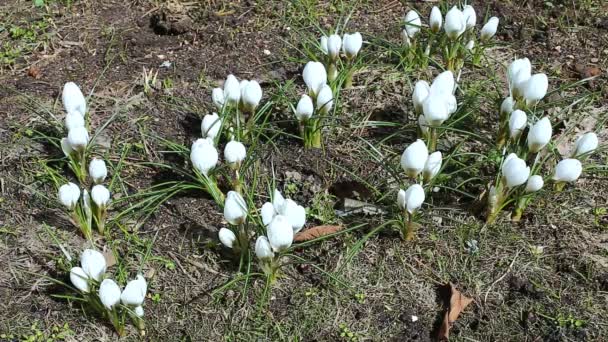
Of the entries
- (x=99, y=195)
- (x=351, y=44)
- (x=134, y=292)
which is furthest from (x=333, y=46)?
(x=134, y=292)

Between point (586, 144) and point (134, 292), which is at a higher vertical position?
point (586, 144)

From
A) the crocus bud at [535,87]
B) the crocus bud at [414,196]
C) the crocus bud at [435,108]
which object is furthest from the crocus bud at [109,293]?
the crocus bud at [535,87]

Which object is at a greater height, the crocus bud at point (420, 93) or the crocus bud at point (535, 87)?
the crocus bud at point (535, 87)

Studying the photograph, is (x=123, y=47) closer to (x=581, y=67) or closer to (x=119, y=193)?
(x=119, y=193)

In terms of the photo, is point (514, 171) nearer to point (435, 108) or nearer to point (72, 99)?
point (435, 108)

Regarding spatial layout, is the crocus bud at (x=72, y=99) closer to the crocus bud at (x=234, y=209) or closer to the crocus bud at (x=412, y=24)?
the crocus bud at (x=234, y=209)
